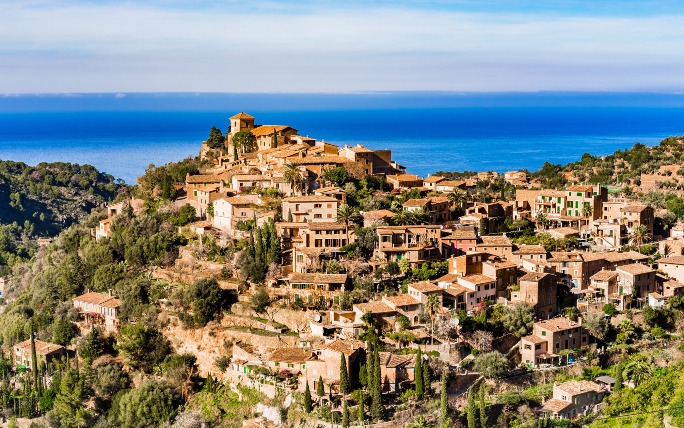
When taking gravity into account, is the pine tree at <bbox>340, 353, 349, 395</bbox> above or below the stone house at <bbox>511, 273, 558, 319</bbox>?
below

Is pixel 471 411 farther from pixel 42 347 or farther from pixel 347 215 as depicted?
pixel 42 347

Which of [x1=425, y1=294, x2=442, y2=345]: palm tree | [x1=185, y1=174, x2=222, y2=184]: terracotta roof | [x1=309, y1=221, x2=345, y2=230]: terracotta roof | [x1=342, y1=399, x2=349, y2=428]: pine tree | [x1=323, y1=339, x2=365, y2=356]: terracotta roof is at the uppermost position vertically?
[x1=185, y1=174, x2=222, y2=184]: terracotta roof

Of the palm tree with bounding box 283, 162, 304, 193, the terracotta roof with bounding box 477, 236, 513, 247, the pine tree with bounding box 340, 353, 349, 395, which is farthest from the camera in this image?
the palm tree with bounding box 283, 162, 304, 193

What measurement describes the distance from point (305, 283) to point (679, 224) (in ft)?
67.0

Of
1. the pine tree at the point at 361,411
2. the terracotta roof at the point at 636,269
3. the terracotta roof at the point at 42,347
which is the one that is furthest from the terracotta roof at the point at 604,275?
the terracotta roof at the point at 42,347

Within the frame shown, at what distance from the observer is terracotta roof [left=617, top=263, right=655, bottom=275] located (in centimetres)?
3822

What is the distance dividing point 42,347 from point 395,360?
1686 cm

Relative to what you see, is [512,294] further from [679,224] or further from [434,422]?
[679,224]

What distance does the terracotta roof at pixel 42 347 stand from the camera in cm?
3969

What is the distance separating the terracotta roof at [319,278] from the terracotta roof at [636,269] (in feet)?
39.1

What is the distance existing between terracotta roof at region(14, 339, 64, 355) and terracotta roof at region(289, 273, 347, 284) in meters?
11.2

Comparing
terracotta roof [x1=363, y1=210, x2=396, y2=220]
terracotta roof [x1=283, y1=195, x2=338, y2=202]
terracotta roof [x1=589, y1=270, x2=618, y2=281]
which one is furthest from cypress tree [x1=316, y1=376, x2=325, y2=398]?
terracotta roof [x1=589, y1=270, x2=618, y2=281]

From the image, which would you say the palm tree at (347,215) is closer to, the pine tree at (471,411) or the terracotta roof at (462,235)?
the terracotta roof at (462,235)

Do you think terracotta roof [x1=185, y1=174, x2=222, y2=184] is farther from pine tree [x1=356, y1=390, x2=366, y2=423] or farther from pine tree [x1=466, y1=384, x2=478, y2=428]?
pine tree [x1=466, y1=384, x2=478, y2=428]
